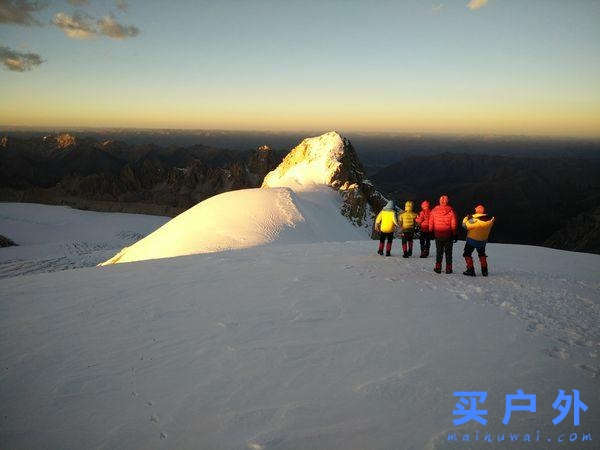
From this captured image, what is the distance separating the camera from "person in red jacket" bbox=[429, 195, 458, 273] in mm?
8547

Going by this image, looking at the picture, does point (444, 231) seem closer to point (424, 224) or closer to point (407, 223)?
point (424, 224)

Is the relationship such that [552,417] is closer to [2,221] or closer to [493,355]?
[493,355]

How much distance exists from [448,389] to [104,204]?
605 feet

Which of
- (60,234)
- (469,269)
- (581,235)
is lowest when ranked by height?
(581,235)

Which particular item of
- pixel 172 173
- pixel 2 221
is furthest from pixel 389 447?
pixel 172 173

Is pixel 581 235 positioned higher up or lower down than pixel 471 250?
lower down

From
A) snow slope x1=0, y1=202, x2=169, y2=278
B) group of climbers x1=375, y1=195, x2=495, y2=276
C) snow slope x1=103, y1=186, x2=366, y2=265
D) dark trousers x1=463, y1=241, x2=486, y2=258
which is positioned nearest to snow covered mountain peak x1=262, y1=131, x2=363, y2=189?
snow slope x1=103, y1=186, x2=366, y2=265

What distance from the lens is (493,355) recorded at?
4625 mm

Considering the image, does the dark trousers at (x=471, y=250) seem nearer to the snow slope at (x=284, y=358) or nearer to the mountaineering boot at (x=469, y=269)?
the mountaineering boot at (x=469, y=269)

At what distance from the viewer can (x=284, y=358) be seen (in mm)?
4570

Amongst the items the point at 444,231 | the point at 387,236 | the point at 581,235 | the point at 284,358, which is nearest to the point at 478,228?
the point at 444,231

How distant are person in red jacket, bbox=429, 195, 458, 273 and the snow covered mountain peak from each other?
3189cm

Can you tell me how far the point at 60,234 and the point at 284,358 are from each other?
81.8m

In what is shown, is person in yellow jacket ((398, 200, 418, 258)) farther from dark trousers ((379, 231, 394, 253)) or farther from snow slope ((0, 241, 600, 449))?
snow slope ((0, 241, 600, 449))
